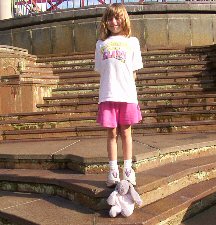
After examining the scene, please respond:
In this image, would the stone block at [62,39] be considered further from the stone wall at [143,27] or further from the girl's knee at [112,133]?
the girl's knee at [112,133]

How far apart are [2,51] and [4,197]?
5442 millimetres

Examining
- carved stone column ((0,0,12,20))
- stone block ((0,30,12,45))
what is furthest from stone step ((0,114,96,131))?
carved stone column ((0,0,12,20))

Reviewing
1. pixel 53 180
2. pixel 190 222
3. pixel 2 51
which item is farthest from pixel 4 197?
pixel 2 51

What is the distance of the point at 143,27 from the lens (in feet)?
36.3

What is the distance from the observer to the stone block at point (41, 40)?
11406 mm

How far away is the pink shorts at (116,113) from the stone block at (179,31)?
8.24 metres

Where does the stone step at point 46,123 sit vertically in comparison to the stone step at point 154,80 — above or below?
below

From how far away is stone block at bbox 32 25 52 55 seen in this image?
11.4 metres

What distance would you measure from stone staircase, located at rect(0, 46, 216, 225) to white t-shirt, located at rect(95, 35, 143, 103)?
85 cm

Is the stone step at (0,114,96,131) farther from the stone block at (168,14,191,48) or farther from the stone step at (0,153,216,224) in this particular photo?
the stone block at (168,14,191,48)

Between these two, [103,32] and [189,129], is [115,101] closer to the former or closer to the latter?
[103,32]

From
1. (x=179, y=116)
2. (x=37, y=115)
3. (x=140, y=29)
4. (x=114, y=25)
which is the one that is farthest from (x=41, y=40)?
(x=114, y=25)

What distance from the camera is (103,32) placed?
3.29m

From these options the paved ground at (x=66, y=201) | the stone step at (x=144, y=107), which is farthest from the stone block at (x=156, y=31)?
the paved ground at (x=66, y=201)
